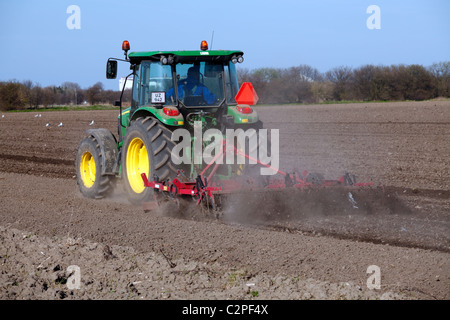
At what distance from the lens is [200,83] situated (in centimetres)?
652

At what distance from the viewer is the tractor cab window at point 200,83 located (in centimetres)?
637

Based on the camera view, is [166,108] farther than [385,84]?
No

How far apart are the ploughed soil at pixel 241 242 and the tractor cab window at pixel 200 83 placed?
133 centimetres

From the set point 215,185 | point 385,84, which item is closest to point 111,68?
point 215,185

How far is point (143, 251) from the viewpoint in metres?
4.66

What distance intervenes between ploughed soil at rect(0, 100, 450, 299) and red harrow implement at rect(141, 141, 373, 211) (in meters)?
0.10

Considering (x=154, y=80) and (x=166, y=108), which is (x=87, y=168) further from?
(x=166, y=108)

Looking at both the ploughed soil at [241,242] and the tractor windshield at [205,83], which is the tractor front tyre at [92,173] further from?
the tractor windshield at [205,83]

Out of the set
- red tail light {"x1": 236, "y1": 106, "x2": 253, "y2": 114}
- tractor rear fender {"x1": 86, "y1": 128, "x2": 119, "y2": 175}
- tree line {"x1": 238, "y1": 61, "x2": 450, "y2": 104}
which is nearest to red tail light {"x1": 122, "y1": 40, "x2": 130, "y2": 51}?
tractor rear fender {"x1": 86, "y1": 128, "x2": 119, "y2": 175}

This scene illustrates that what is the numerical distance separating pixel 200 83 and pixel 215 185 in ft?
4.85

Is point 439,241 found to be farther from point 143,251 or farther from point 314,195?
point 143,251

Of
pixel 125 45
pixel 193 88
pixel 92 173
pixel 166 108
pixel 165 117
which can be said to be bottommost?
pixel 92 173
